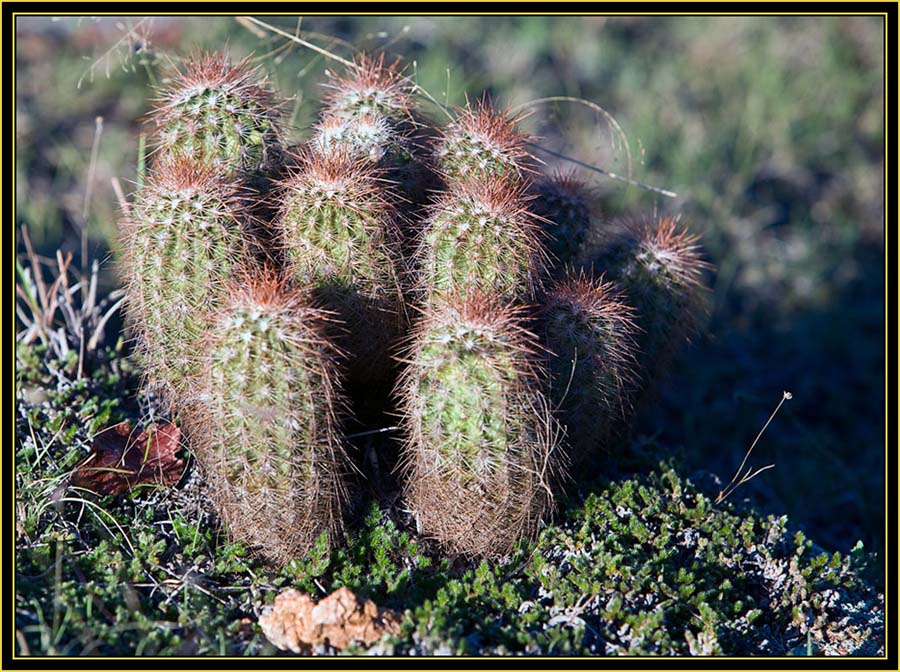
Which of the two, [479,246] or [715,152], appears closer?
[479,246]

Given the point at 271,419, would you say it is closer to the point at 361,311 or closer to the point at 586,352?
the point at 361,311

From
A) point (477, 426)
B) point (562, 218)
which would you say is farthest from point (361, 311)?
point (562, 218)

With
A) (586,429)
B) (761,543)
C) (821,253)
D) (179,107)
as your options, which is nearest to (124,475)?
(179,107)

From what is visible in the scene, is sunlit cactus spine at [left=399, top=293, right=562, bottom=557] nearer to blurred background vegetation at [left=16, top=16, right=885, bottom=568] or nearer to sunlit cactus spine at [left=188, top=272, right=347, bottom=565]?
sunlit cactus spine at [left=188, top=272, right=347, bottom=565]

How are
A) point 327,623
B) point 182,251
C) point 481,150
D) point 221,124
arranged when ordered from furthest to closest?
point 481,150 → point 221,124 → point 182,251 → point 327,623

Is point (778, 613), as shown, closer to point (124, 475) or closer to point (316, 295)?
point (316, 295)

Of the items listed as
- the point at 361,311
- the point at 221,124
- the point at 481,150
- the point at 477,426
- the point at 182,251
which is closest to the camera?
the point at 477,426

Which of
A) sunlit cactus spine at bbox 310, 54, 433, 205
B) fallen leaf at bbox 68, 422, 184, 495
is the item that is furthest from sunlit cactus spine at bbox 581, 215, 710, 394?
fallen leaf at bbox 68, 422, 184, 495
